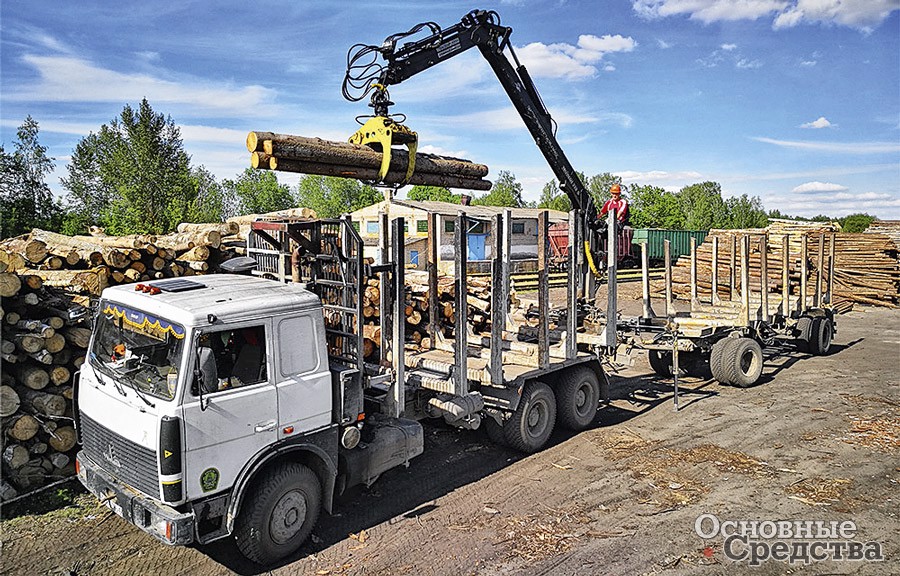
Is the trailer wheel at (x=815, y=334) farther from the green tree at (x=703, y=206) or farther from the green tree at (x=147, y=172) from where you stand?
the green tree at (x=703, y=206)

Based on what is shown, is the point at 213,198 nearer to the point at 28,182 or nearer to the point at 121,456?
the point at 28,182

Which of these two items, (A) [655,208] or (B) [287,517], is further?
(A) [655,208]

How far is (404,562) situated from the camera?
18.5 feet

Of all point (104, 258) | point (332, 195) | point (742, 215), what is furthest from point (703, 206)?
point (104, 258)

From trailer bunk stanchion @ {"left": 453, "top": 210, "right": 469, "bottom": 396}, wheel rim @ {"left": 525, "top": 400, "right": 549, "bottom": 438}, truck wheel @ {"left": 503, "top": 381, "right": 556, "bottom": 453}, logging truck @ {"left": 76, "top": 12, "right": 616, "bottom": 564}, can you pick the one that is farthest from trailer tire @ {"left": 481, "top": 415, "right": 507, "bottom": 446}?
trailer bunk stanchion @ {"left": 453, "top": 210, "right": 469, "bottom": 396}

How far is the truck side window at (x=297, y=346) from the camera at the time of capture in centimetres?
556

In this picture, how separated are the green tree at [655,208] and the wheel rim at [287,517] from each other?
2170 inches

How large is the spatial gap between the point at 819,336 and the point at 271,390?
46.9 feet

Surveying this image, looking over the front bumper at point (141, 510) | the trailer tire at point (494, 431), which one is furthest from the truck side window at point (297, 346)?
the trailer tire at point (494, 431)

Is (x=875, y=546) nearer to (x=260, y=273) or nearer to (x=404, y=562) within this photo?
(x=404, y=562)

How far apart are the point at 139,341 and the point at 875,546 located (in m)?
→ 7.13

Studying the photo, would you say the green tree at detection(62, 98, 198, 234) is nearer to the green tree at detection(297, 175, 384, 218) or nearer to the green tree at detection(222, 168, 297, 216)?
the green tree at detection(222, 168, 297, 216)

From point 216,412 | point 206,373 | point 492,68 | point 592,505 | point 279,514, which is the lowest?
point 592,505

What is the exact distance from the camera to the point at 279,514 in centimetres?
552
